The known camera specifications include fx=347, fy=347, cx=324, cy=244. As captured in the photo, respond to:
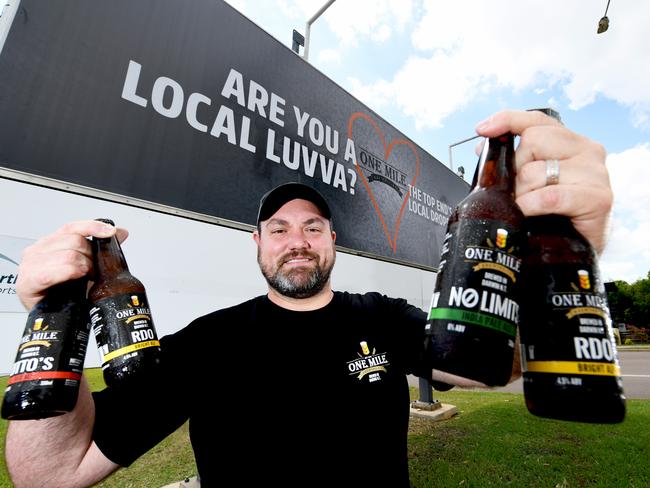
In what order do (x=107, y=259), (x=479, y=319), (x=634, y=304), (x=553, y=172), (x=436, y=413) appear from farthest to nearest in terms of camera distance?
1. (x=634, y=304)
2. (x=436, y=413)
3. (x=107, y=259)
4. (x=553, y=172)
5. (x=479, y=319)

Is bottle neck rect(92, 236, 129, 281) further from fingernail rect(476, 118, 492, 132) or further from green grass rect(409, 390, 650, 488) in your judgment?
green grass rect(409, 390, 650, 488)

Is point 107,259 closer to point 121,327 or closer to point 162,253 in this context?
point 121,327

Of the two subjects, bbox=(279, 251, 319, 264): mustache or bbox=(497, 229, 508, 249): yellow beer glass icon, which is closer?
bbox=(497, 229, 508, 249): yellow beer glass icon

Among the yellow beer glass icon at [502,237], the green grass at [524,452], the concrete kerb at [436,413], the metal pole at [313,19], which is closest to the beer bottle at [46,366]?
the yellow beer glass icon at [502,237]

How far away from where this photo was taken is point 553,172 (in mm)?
863

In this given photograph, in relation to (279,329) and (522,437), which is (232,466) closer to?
(279,329)

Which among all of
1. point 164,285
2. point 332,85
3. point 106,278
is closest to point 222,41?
point 332,85

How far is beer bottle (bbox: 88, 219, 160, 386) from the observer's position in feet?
3.02

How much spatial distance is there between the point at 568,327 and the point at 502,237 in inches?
9.7

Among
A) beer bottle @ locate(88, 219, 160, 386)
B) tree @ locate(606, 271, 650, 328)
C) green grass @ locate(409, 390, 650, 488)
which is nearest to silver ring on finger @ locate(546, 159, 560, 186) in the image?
beer bottle @ locate(88, 219, 160, 386)

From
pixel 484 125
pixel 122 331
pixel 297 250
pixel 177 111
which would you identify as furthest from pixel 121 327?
pixel 177 111

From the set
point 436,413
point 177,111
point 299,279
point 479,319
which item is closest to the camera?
point 479,319

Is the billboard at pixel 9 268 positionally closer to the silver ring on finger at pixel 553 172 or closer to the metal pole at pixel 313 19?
the silver ring on finger at pixel 553 172

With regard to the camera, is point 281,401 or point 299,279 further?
point 299,279
